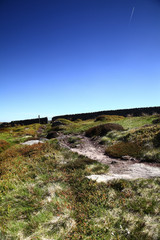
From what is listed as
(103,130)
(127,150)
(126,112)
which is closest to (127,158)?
(127,150)

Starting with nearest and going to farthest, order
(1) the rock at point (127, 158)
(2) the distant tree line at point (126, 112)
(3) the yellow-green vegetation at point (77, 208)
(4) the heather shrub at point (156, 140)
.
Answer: (3) the yellow-green vegetation at point (77, 208)
(1) the rock at point (127, 158)
(4) the heather shrub at point (156, 140)
(2) the distant tree line at point (126, 112)

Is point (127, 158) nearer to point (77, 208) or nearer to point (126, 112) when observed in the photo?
point (77, 208)

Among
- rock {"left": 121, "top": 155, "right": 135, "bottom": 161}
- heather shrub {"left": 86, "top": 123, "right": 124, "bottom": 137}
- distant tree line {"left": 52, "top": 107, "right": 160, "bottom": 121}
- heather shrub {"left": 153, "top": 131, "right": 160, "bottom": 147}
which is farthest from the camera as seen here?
distant tree line {"left": 52, "top": 107, "right": 160, "bottom": 121}

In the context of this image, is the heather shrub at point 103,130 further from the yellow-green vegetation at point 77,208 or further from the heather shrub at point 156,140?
the yellow-green vegetation at point 77,208

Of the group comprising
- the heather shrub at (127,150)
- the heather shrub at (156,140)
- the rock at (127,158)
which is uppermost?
the heather shrub at (156,140)

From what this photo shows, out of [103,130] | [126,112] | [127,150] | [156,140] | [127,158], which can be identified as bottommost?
[127,158]

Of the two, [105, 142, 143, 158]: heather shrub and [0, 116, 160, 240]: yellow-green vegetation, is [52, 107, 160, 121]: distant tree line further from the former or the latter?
[0, 116, 160, 240]: yellow-green vegetation

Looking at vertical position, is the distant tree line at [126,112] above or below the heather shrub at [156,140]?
above

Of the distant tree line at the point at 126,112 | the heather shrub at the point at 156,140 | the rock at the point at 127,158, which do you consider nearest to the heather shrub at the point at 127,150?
the rock at the point at 127,158

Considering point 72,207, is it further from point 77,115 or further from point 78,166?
point 77,115

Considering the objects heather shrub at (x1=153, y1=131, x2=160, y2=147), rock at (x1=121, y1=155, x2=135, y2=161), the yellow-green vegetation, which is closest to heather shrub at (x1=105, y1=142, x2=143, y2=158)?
rock at (x1=121, y1=155, x2=135, y2=161)

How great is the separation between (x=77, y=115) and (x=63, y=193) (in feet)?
175

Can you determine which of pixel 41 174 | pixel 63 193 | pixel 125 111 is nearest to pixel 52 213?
pixel 63 193

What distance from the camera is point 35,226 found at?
3.65 metres
